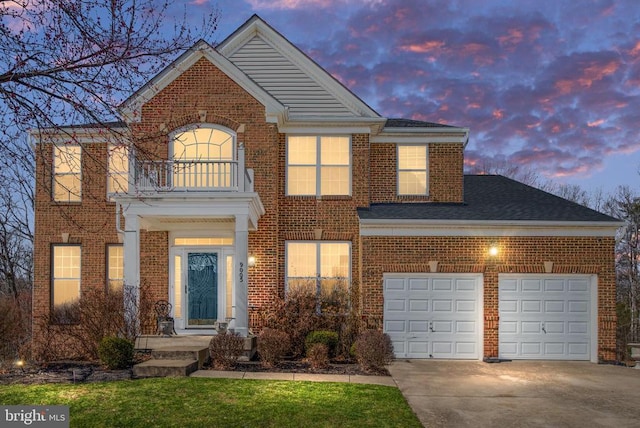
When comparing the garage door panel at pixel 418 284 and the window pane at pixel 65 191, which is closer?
the garage door panel at pixel 418 284

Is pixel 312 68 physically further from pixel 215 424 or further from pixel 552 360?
pixel 215 424

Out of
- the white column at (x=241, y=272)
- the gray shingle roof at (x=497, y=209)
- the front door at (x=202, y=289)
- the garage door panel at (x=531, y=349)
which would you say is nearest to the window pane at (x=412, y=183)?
the gray shingle roof at (x=497, y=209)

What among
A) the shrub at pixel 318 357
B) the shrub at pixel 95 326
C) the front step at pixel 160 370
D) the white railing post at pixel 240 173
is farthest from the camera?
the white railing post at pixel 240 173

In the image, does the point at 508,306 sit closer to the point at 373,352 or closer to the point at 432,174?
the point at 432,174

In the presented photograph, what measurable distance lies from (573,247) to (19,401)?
44.8 ft

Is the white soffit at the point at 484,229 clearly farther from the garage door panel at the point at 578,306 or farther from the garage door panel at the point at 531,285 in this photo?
the garage door panel at the point at 578,306

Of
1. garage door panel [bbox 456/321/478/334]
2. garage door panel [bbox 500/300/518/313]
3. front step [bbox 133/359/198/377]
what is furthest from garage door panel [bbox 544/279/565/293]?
front step [bbox 133/359/198/377]

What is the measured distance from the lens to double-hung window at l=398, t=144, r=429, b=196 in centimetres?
1758

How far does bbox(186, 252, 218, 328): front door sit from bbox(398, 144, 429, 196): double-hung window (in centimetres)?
628

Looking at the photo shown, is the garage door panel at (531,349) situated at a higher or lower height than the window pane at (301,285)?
lower

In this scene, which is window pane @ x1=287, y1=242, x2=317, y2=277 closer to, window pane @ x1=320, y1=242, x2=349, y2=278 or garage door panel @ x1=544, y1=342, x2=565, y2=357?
window pane @ x1=320, y1=242, x2=349, y2=278

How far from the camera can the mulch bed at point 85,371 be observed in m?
10.9

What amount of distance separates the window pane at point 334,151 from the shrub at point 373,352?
19.9 ft

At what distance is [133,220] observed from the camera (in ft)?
45.1
